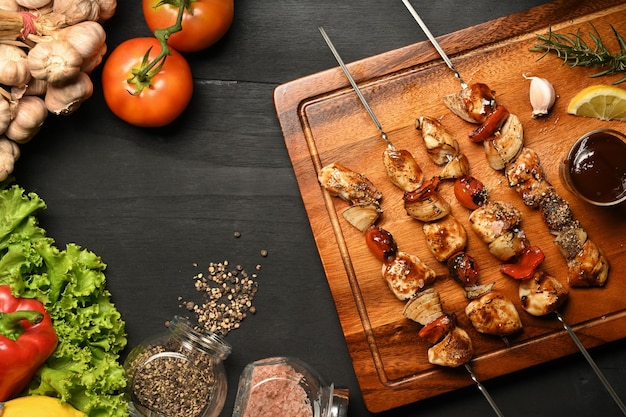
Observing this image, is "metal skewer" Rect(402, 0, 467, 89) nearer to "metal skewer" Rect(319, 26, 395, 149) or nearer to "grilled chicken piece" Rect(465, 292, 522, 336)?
"metal skewer" Rect(319, 26, 395, 149)

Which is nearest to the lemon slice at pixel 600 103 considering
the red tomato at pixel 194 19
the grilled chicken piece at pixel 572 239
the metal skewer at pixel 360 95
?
the grilled chicken piece at pixel 572 239

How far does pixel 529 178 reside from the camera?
3.11m

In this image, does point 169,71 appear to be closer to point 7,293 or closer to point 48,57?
point 48,57

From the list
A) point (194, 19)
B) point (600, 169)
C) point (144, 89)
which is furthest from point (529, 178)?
point (144, 89)

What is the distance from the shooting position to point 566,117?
10.6 ft

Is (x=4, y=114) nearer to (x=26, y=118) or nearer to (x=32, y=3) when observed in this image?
(x=26, y=118)

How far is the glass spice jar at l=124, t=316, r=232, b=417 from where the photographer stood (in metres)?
3.06

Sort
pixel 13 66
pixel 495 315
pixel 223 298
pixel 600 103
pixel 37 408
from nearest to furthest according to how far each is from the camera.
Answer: pixel 37 408
pixel 13 66
pixel 495 315
pixel 600 103
pixel 223 298

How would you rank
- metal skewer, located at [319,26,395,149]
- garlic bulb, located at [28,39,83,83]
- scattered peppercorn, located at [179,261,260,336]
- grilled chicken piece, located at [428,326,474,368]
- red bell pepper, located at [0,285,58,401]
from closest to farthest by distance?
red bell pepper, located at [0,285,58,401]
garlic bulb, located at [28,39,83,83]
grilled chicken piece, located at [428,326,474,368]
metal skewer, located at [319,26,395,149]
scattered peppercorn, located at [179,261,260,336]

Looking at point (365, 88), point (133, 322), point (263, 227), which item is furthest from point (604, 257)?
point (133, 322)

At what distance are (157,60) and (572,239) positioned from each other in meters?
2.06

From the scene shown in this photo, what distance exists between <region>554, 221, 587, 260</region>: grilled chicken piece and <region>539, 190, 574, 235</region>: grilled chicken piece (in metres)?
0.02

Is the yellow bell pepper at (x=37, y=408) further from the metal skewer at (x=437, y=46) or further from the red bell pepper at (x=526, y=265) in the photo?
the metal skewer at (x=437, y=46)

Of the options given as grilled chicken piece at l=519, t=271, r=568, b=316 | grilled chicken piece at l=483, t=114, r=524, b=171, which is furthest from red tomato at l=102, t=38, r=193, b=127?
grilled chicken piece at l=519, t=271, r=568, b=316
